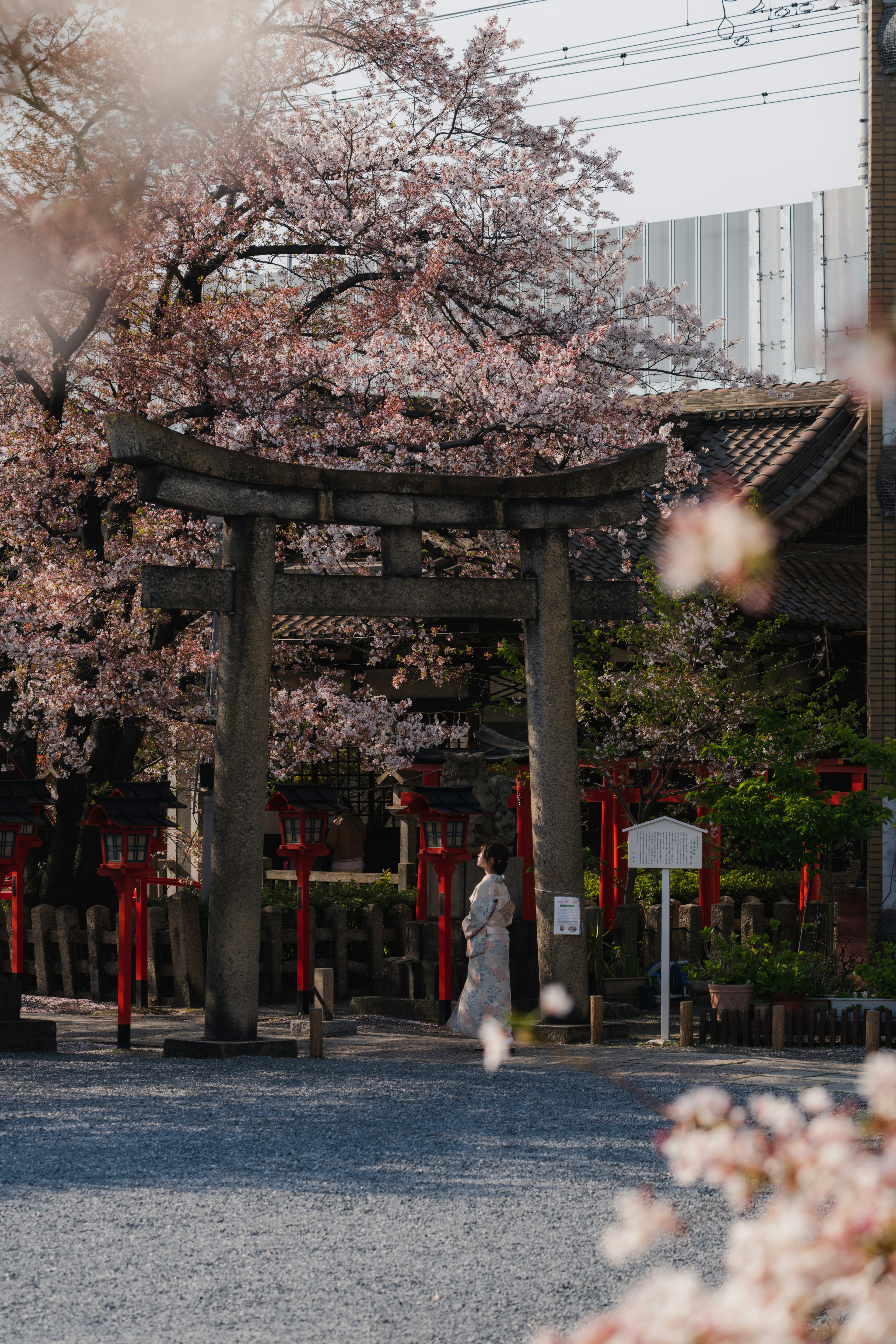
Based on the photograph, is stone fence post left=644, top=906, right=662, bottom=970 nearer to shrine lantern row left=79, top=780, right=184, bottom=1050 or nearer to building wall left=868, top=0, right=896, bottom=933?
building wall left=868, top=0, right=896, bottom=933

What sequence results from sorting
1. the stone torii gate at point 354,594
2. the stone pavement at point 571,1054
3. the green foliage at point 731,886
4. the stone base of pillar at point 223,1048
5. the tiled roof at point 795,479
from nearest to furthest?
the stone pavement at point 571,1054 < the stone base of pillar at point 223,1048 < the stone torii gate at point 354,594 < the green foliage at point 731,886 < the tiled roof at point 795,479

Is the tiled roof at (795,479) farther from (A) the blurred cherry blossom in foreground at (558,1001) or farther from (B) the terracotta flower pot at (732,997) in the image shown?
(A) the blurred cherry blossom in foreground at (558,1001)

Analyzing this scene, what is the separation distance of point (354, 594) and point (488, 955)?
306 centimetres

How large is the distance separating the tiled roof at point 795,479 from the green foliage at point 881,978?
7.09 meters

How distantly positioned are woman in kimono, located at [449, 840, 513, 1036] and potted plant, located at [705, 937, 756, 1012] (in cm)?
171

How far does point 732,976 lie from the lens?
11.8 meters

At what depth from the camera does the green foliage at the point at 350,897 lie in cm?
1513

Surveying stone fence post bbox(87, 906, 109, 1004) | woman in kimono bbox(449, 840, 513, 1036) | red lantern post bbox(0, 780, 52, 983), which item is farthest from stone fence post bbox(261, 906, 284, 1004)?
woman in kimono bbox(449, 840, 513, 1036)

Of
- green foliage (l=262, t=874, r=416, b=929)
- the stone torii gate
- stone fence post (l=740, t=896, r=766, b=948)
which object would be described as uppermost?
the stone torii gate

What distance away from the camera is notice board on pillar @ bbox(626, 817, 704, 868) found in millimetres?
11688

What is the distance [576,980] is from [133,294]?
7.51 m

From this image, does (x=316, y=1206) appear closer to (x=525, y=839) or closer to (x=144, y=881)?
(x=144, y=881)

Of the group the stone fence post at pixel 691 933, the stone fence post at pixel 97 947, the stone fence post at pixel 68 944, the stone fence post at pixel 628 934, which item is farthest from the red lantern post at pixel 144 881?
the stone fence post at pixel 691 933

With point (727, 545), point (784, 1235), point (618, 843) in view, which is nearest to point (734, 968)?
point (618, 843)
